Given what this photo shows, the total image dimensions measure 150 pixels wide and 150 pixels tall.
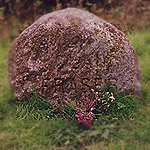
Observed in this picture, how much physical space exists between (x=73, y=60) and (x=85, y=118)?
698 millimetres

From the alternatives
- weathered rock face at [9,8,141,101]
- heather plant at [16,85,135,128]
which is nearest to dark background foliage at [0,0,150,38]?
weathered rock face at [9,8,141,101]

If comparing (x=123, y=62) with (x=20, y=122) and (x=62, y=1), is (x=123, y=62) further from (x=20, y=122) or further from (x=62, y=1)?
(x=62, y=1)

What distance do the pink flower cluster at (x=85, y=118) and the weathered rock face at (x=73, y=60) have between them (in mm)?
288

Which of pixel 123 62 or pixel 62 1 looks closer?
pixel 123 62

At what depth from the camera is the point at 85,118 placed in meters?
4.05

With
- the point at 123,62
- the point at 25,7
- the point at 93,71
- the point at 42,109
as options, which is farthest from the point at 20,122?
the point at 25,7

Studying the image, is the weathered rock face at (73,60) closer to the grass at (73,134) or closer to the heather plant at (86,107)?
the heather plant at (86,107)

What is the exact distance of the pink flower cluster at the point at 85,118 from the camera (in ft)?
13.2

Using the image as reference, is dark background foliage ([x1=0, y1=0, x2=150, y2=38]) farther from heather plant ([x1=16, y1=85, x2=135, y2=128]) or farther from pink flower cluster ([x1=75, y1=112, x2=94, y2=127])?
pink flower cluster ([x1=75, y1=112, x2=94, y2=127])

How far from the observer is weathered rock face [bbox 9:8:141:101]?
424 cm

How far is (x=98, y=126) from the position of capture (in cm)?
402

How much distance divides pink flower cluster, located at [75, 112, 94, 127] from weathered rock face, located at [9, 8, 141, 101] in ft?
0.94

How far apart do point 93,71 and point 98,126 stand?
652 mm

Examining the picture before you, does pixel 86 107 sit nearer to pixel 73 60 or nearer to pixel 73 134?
pixel 73 134
